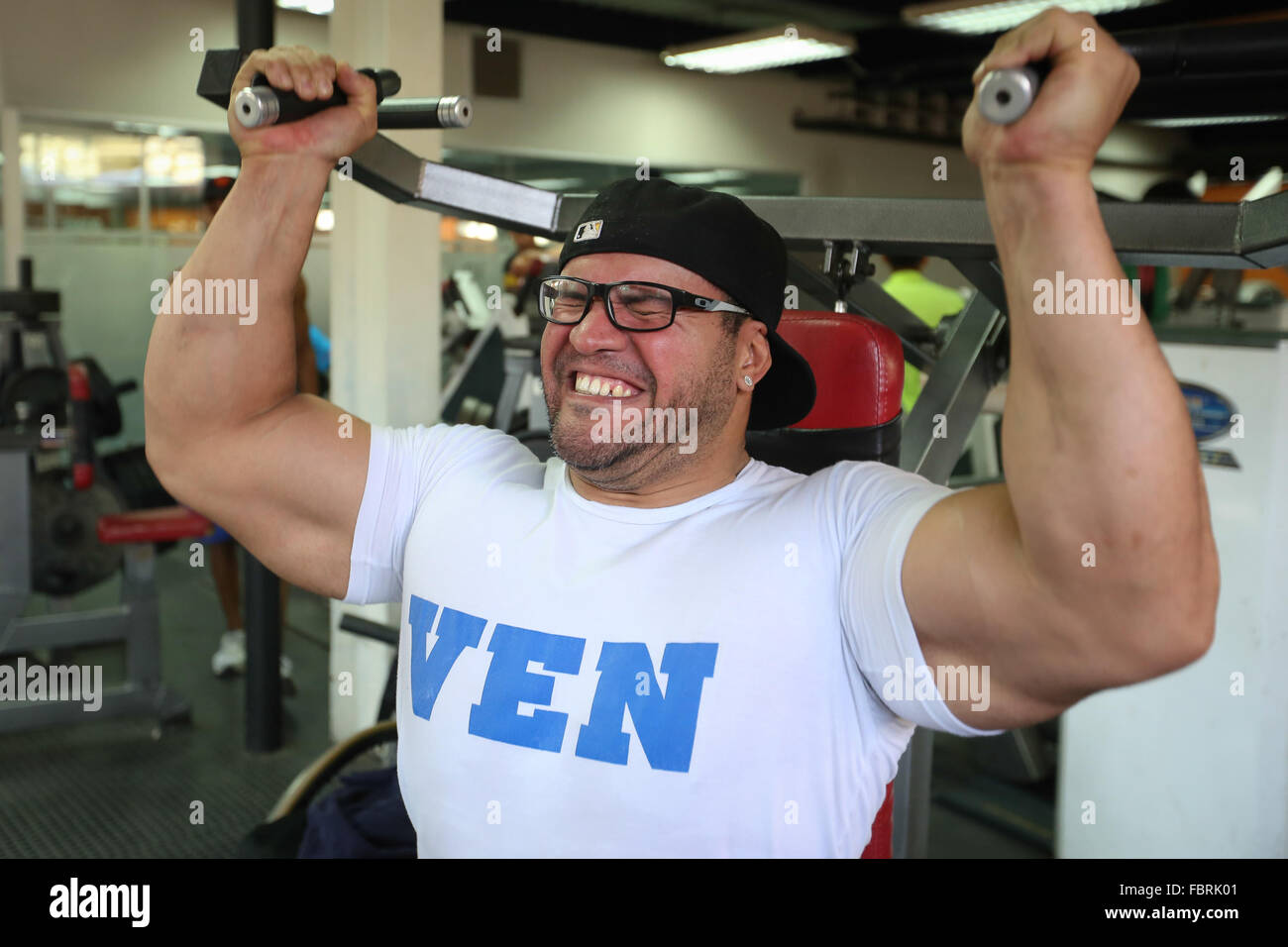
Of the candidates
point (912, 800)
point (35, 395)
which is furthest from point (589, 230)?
point (35, 395)

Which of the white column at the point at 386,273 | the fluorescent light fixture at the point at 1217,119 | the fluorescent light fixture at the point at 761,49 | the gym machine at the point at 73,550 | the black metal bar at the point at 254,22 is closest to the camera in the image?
the black metal bar at the point at 254,22

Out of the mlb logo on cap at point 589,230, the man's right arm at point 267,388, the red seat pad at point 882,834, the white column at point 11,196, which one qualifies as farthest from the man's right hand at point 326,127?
the white column at point 11,196

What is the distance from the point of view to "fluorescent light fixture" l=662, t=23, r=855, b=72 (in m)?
6.55

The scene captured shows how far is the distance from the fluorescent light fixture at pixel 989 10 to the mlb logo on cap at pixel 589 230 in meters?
5.23

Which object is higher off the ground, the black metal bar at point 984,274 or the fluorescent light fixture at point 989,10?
the fluorescent light fixture at point 989,10

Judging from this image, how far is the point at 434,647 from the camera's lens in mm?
1195

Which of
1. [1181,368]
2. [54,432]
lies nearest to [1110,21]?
[1181,368]

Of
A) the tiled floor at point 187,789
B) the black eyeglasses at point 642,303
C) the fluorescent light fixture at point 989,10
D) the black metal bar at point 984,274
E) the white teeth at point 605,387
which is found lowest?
the tiled floor at point 187,789

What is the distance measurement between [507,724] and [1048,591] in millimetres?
538

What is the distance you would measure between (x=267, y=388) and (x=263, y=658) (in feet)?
7.20

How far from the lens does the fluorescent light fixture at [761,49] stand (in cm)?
655

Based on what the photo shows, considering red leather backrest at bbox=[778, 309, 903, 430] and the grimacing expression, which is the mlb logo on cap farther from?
red leather backrest at bbox=[778, 309, 903, 430]

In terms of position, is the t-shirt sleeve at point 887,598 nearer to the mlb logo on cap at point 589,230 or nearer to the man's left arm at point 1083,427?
the man's left arm at point 1083,427
